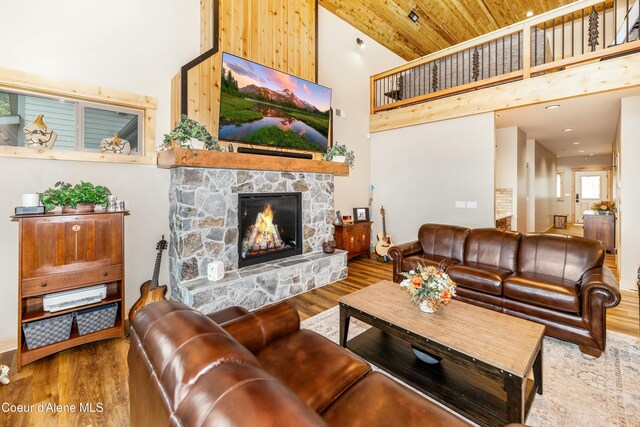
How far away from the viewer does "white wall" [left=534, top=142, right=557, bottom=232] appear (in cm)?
805

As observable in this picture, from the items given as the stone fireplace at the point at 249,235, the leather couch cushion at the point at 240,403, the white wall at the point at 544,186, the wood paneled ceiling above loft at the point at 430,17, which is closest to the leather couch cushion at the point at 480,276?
the stone fireplace at the point at 249,235

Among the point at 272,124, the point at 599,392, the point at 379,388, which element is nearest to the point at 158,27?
the point at 272,124

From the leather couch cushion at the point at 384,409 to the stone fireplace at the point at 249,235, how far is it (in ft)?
7.11

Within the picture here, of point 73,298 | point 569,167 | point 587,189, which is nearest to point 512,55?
point 73,298

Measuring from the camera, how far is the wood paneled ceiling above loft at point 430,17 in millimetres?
5074

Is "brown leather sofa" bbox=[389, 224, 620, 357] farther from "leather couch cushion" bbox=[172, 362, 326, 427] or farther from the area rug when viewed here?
"leather couch cushion" bbox=[172, 362, 326, 427]

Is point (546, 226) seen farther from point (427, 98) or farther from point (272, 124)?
point (272, 124)

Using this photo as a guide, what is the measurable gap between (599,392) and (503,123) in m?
5.08

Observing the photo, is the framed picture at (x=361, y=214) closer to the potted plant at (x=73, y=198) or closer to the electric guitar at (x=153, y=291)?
the electric guitar at (x=153, y=291)

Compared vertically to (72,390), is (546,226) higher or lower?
higher

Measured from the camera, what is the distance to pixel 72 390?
79.3 inches

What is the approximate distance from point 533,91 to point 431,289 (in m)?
3.79

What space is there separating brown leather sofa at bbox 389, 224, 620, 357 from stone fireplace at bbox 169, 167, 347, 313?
50.5 inches

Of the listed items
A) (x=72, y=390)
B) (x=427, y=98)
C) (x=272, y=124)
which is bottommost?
A: (x=72, y=390)
